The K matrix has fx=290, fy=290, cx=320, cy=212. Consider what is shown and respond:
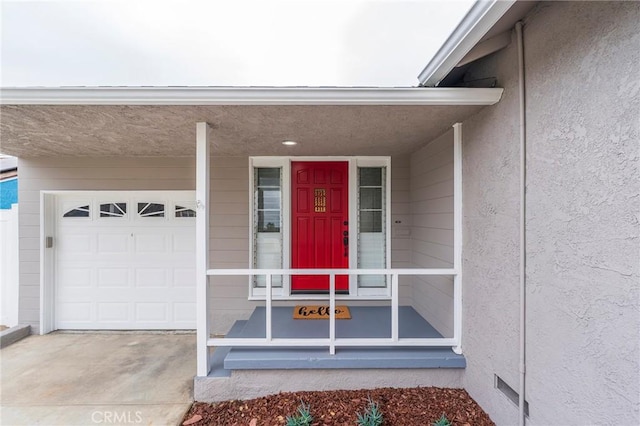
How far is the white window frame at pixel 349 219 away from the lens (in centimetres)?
399

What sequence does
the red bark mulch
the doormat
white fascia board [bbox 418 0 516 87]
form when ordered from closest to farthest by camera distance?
white fascia board [bbox 418 0 516 87], the red bark mulch, the doormat

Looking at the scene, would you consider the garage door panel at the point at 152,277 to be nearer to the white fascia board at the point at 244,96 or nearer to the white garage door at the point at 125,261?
the white garage door at the point at 125,261

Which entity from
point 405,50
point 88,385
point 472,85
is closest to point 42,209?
point 88,385

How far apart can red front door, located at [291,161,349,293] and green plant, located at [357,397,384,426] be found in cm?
187

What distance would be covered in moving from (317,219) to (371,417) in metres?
2.46

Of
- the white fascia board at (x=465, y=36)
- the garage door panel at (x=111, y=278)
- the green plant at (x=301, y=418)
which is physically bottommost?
the green plant at (x=301, y=418)

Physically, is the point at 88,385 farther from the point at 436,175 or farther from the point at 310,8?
the point at 310,8

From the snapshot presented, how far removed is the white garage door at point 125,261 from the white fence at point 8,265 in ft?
1.86

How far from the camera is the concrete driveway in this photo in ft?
7.63

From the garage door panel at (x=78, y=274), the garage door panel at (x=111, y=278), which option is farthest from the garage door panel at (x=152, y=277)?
the garage door panel at (x=78, y=274)

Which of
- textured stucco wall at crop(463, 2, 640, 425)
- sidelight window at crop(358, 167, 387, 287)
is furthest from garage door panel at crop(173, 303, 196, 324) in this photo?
textured stucco wall at crop(463, 2, 640, 425)

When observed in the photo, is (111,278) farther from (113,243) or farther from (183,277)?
(183,277)

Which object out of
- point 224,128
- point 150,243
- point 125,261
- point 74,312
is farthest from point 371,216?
point 74,312

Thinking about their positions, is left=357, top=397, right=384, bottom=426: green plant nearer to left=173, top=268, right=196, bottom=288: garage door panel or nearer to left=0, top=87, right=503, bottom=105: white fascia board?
left=0, top=87, right=503, bottom=105: white fascia board
